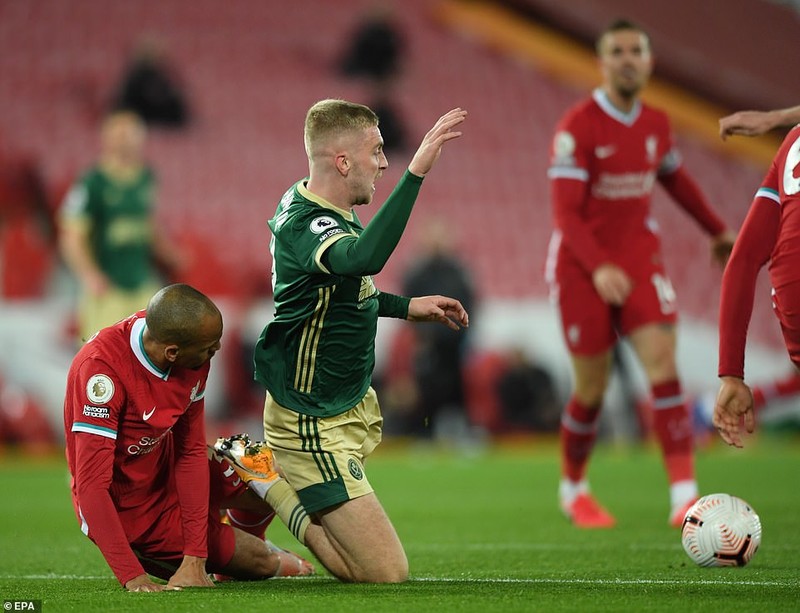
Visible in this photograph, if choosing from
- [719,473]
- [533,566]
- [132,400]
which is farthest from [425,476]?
[132,400]

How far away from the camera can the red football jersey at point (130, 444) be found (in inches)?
150

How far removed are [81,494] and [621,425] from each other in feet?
32.3

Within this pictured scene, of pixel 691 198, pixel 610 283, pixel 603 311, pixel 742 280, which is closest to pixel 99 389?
pixel 742 280

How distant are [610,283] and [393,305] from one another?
1690mm

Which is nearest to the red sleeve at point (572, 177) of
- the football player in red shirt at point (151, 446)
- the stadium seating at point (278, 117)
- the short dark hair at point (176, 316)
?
the football player in red shirt at point (151, 446)

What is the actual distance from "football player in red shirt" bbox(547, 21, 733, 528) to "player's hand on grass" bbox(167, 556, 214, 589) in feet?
8.97

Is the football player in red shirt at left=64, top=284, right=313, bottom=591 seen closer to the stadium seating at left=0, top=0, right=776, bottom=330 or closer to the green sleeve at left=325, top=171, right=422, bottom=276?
the green sleeve at left=325, top=171, right=422, bottom=276

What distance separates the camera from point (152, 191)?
9328 millimetres

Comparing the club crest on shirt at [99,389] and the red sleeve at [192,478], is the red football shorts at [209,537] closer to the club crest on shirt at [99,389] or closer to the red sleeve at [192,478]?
the red sleeve at [192,478]

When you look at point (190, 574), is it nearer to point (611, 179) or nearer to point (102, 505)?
point (102, 505)

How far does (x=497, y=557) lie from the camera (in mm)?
4996

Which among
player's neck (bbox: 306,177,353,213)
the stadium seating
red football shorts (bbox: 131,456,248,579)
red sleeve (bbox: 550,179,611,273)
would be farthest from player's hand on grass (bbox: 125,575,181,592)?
the stadium seating

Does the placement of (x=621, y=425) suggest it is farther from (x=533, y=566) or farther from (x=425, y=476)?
(x=533, y=566)

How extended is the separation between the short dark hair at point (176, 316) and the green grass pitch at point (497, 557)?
80cm
